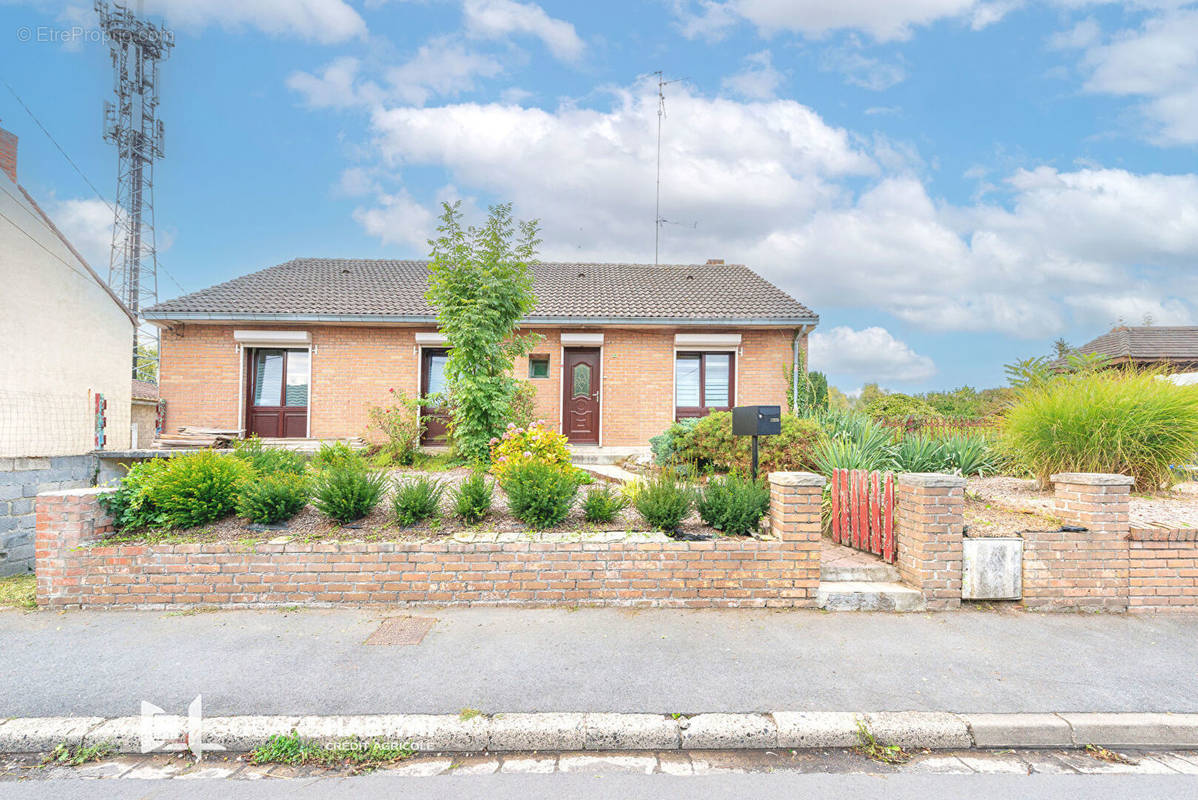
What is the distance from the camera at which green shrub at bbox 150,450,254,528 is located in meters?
5.13

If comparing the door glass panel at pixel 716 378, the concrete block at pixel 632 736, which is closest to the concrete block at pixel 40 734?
the concrete block at pixel 632 736

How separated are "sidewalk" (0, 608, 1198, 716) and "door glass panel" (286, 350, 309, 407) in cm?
888

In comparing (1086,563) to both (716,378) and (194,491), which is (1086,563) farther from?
(716,378)

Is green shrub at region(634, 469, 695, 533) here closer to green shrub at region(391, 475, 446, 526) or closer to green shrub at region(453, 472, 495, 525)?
green shrub at region(453, 472, 495, 525)

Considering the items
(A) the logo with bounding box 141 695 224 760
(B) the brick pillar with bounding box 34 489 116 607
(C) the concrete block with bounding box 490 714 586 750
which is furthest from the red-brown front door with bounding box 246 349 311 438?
(C) the concrete block with bounding box 490 714 586 750

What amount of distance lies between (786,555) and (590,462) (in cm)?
657

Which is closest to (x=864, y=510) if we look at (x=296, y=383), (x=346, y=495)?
(x=346, y=495)

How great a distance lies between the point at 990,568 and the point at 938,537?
550 millimetres

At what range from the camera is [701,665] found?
145 inches

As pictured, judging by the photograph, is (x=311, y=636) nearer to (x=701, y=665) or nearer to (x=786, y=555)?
(x=701, y=665)

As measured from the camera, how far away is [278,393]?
1312 centimetres

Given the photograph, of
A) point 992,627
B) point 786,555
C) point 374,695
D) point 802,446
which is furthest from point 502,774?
point 802,446

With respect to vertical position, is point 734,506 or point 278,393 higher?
→ point 278,393

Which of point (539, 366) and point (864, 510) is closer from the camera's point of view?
point (864, 510)
